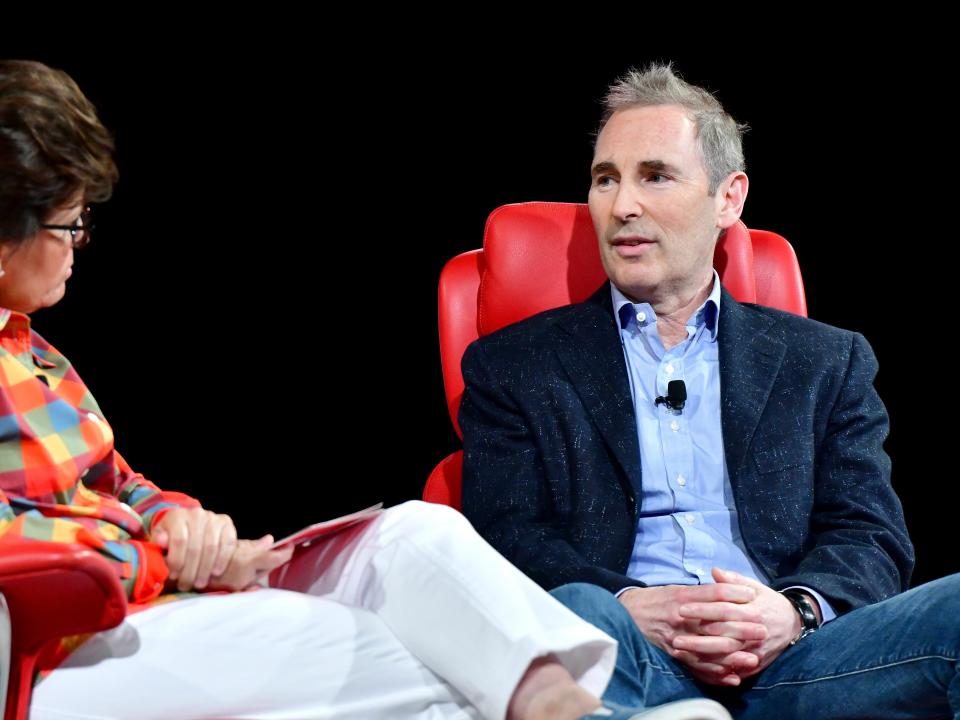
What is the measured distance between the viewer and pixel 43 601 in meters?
1.39

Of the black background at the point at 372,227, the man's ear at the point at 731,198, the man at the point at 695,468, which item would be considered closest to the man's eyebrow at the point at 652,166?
the man at the point at 695,468

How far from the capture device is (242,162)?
293cm

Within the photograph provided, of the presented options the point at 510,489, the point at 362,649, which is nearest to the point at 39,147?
the point at 362,649

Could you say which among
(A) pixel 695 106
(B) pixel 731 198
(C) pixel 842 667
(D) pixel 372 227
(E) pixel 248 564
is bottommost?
(C) pixel 842 667

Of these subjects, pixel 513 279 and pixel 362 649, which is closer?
pixel 362 649

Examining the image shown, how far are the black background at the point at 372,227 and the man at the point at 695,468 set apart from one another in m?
0.70

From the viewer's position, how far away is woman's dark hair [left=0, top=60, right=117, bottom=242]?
1.55 metres

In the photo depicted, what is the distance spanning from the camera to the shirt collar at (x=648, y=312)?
2326 mm

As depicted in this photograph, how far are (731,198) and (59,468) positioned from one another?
1.43 meters

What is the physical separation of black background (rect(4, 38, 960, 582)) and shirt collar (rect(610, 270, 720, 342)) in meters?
0.84

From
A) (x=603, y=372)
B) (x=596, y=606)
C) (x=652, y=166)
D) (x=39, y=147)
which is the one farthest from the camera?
(x=652, y=166)

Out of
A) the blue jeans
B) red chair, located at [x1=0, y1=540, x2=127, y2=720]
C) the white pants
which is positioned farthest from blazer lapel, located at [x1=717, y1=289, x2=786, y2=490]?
red chair, located at [x1=0, y1=540, x2=127, y2=720]

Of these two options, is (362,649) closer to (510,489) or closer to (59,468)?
(59,468)

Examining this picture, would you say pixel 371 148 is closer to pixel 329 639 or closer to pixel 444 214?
pixel 444 214
